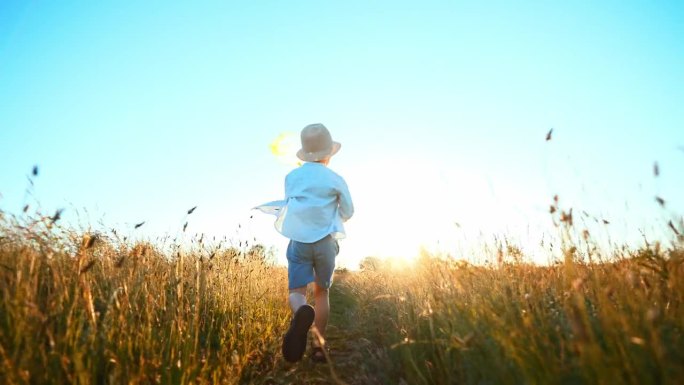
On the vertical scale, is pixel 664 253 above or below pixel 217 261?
below

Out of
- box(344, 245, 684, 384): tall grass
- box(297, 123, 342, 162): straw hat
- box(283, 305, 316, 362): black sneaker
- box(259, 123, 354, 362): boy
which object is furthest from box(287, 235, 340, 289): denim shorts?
box(297, 123, 342, 162): straw hat

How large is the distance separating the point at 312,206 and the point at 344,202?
0.38m

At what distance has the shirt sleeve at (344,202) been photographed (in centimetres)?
398

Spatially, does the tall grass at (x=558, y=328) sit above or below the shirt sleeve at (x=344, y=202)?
below

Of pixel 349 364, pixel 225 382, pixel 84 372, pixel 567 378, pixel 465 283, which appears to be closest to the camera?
pixel 567 378

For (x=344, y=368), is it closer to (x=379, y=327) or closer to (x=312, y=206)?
(x=379, y=327)

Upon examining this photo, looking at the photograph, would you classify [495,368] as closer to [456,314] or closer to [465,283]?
[456,314]

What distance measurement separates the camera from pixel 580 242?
2.67 metres

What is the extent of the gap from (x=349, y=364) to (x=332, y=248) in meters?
1.06

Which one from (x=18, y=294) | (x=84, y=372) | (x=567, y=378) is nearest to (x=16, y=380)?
(x=84, y=372)

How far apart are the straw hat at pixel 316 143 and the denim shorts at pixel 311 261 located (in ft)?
3.03

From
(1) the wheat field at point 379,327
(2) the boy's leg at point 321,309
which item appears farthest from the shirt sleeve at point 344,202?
(1) the wheat field at point 379,327

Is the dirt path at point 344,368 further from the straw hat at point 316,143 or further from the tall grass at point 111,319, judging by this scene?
the straw hat at point 316,143

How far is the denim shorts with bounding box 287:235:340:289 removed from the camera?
3.68 m
